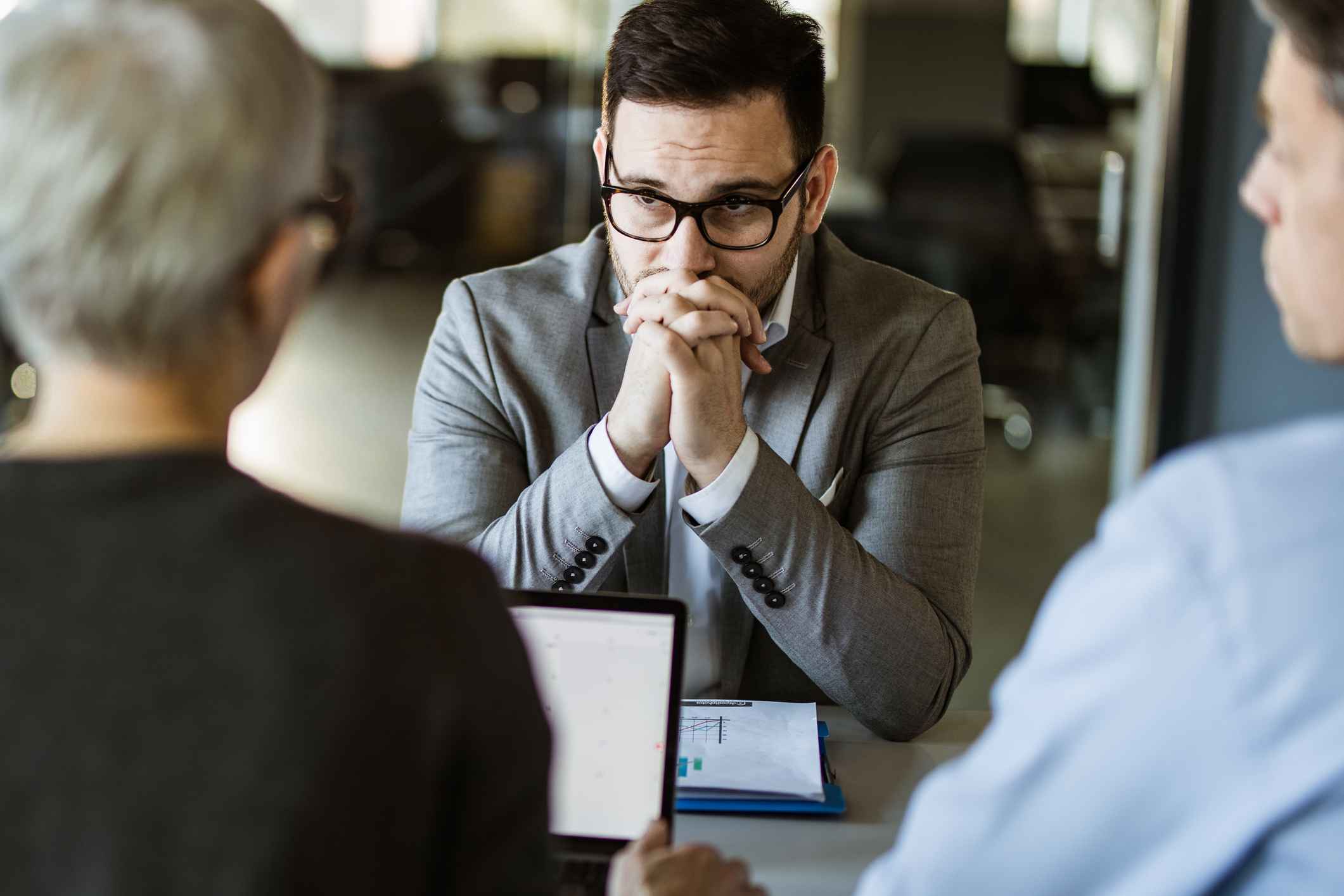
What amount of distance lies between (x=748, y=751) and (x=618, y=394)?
1.76 ft

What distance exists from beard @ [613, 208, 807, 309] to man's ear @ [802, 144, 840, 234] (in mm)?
25

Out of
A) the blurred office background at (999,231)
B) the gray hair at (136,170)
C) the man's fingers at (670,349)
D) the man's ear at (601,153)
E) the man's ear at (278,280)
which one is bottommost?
the blurred office background at (999,231)

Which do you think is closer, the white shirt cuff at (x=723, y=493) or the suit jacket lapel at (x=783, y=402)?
A: the white shirt cuff at (x=723, y=493)

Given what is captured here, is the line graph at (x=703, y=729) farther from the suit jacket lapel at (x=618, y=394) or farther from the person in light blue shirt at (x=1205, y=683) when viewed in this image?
the person in light blue shirt at (x=1205, y=683)

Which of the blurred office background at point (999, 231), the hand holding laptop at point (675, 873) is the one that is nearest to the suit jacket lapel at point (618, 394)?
the hand holding laptop at point (675, 873)

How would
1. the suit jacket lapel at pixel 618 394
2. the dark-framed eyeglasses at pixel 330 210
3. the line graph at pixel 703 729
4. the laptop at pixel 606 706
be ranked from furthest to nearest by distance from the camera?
1. the suit jacket lapel at pixel 618 394
2. the line graph at pixel 703 729
3. the laptop at pixel 606 706
4. the dark-framed eyeglasses at pixel 330 210

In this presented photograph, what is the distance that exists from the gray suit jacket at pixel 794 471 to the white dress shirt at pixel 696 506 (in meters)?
0.02

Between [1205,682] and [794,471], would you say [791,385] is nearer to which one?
[794,471]

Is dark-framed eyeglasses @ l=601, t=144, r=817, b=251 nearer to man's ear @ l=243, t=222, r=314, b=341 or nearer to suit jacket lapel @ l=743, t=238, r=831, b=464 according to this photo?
suit jacket lapel @ l=743, t=238, r=831, b=464

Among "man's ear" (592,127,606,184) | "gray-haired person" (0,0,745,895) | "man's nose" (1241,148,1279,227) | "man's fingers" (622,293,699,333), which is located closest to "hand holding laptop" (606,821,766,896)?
"gray-haired person" (0,0,745,895)

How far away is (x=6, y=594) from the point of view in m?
0.66

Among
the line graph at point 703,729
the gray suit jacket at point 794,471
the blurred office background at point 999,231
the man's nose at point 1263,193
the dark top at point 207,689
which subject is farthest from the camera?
the blurred office background at point 999,231

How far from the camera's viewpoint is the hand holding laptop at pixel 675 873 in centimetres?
100

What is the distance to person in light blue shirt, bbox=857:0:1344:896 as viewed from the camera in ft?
2.42
